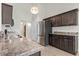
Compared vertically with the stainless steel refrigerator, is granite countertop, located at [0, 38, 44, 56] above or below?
below

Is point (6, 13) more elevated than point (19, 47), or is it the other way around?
point (6, 13)

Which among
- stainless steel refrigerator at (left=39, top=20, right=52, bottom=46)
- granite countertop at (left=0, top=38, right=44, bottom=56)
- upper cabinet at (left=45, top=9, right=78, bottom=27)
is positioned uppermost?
upper cabinet at (left=45, top=9, right=78, bottom=27)

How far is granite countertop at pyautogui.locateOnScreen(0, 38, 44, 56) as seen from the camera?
126 centimetres

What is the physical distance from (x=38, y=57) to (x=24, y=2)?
60cm

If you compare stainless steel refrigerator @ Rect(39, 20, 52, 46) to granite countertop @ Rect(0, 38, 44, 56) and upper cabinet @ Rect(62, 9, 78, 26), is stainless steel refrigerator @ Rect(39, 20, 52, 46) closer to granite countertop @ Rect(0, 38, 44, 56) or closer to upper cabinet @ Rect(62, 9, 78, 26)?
granite countertop @ Rect(0, 38, 44, 56)

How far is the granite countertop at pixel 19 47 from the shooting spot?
1.26 meters

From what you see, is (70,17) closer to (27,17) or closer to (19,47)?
(27,17)

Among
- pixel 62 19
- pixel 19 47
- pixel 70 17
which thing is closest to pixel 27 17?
pixel 19 47

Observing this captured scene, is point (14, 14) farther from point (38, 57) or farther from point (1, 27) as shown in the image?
point (38, 57)

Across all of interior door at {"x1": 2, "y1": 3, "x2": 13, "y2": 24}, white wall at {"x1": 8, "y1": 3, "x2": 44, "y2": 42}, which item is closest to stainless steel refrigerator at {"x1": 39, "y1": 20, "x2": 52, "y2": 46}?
white wall at {"x1": 8, "y1": 3, "x2": 44, "y2": 42}

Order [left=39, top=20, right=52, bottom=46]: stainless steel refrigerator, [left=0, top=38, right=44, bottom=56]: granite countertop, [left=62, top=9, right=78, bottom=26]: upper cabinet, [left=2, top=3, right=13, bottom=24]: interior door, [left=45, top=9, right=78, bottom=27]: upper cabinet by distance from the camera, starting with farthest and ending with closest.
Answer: [left=62, top=9, right=78, bottom=26]: upper cabinet
[left=45, top=9, right=78, bottom=27]: upper cabinet
[left=39, top=20, right=52, bottom=46]: stainless steel refrigerator
[left=2, top=3, right=13, bottom=24]: interior door
[left=0, top=38, right=44, bottom=56]: granite countertop

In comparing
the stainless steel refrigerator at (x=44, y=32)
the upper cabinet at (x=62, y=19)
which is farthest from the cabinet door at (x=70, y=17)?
the stainless steel refrigerator at (x=44, y=32)

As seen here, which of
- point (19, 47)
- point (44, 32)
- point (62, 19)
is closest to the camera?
point (19, 47)

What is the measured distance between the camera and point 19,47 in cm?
138
